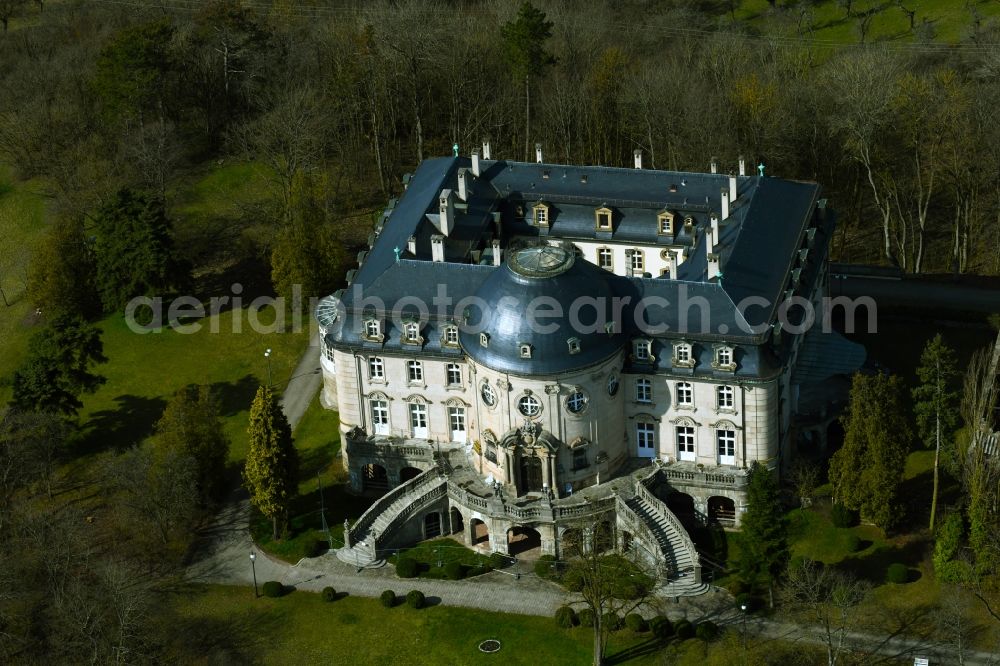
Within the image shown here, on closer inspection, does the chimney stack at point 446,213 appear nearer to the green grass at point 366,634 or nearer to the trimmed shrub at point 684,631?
the green grass at point 366,634

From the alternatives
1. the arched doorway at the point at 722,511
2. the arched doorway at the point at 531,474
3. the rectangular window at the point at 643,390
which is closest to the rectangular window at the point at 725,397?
the rectangular window at the point at 643,390

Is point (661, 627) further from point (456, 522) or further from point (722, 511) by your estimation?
point (456, 522)

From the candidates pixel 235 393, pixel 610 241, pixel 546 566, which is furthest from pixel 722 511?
pixel 235 393

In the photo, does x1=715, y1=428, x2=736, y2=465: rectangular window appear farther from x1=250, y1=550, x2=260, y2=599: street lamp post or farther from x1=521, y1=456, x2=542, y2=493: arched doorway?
x1=250, y1=550, x2=260, y2=599: street lamp post

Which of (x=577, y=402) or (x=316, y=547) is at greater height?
(x=577, y=402)

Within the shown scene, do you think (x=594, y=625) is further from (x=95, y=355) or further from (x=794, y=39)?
(x=794, y=39)
